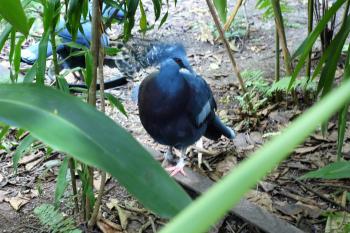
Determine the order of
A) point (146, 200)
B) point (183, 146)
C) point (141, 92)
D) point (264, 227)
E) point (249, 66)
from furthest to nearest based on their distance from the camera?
point (249, 66) < point (183, 146) < point (141, 92) < point (264, 227) < point (146, 200)

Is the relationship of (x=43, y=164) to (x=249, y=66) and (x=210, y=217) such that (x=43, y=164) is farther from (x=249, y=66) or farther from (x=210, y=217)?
(x=210, y=217)

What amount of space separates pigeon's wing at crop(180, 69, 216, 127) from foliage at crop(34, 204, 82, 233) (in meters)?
0.63

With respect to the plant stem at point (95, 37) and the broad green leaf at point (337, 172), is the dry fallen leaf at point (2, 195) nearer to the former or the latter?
the plant stem at point (95, 37)

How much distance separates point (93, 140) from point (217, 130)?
1578mm

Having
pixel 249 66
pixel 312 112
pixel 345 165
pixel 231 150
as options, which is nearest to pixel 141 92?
pixel 231 150

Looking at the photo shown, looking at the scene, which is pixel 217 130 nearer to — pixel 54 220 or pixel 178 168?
pixel 178 168

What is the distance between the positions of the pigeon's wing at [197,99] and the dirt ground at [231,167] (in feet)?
0.61

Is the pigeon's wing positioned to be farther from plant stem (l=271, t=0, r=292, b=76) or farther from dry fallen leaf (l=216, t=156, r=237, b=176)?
plant stem (l=271, t=0, r=292, b=76)

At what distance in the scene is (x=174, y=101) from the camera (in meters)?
1.77

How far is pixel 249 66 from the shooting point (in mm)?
2818

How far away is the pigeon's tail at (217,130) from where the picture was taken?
205cm

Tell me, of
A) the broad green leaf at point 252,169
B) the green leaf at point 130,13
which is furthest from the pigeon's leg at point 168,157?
the broad green leaf at point 252,169

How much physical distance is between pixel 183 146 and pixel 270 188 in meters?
0.38

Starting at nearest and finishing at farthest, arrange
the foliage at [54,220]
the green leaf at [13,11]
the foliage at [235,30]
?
the green leaf at [13,11] < the foliage at [54,220] < the foliage at [235,30]
